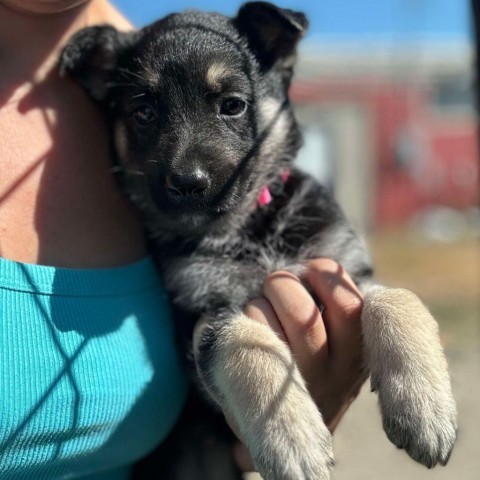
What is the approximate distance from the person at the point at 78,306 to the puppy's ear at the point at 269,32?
1.74 feet

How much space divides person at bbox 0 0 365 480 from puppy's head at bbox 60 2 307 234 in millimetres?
90

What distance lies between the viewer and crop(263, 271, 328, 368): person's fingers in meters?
1.91

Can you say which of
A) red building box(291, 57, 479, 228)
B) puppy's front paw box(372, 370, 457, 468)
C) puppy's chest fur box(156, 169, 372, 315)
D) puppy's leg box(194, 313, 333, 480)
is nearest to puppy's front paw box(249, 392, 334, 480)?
puppy's leg box(194, 313, 333, 480)

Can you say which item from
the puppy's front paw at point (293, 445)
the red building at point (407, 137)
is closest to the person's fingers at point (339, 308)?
the puppy's front paw at point (293, 445)

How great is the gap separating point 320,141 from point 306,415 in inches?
765

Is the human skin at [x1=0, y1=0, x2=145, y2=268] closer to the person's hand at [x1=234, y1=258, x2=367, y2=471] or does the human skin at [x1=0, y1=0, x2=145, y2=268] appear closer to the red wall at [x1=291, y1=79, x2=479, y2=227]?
the person's hand at [x1=234, y1=258, x2=367, y2=471]

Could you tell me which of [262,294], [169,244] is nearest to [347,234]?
[262,294]

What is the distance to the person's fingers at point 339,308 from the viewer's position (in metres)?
1.95

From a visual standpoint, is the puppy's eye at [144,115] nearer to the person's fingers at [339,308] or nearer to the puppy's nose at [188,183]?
the puppy's nose at [188,183]

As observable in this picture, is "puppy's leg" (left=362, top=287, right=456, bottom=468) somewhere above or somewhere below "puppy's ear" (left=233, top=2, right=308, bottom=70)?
below

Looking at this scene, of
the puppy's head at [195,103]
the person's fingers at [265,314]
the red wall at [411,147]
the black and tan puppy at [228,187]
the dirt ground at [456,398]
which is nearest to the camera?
the black and tan puppy at [228,187]

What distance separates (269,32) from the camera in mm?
2438

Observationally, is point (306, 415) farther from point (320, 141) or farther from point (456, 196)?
point (456, 196)

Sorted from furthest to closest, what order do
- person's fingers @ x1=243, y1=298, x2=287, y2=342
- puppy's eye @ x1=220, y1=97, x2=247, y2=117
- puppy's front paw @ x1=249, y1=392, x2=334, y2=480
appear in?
puppy's eye @ x1=220, y1=97, x2=247, y2=117 < person's fingers @ x1=243, y1=298, x2=287, y2=342 < puppy's front paw @ x1=249, y1=392, x2=334, y2=480
